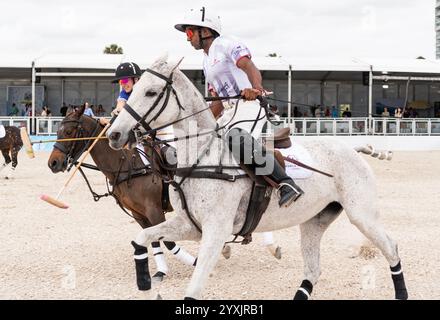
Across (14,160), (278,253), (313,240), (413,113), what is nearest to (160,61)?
(313,240)

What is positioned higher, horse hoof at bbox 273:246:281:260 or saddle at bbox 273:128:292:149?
saddle at bbox 273:128:292:149

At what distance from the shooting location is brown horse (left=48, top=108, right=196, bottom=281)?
7406mm

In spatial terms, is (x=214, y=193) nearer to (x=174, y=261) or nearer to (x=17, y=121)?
(x=174, y=261)

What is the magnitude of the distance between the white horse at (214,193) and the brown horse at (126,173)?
4.54 ft

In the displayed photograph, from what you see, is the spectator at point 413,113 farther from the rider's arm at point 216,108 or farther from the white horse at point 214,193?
the rider's arm at point 216,108

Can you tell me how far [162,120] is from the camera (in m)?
5.35

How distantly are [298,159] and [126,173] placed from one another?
2418 millimetres

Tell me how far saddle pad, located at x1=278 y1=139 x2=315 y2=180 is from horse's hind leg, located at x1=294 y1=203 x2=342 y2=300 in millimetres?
713

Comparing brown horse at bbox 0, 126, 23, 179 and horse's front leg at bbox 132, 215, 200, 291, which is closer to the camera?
horse's front leg at bbox 132, 215, 200, 291

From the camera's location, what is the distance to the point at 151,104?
5230mm

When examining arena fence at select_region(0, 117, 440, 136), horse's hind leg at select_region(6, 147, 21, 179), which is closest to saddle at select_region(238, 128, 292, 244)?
horse's hind leg at select_region(6, 147, 21, 179)

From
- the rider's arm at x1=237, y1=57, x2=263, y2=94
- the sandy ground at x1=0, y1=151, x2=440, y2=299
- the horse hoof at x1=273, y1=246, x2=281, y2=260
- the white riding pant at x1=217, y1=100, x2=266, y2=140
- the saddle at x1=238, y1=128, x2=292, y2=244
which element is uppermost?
the rider's arm at x1=237, y1=57, x2=263, y2=94

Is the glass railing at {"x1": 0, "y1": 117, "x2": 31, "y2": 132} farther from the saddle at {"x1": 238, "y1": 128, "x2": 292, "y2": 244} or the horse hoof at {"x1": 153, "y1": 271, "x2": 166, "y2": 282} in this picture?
the saddle at {"x1": 238, "y1": 128, "x2": 292, "y2": 244}

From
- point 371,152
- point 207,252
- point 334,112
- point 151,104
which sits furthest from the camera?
point 334,112
